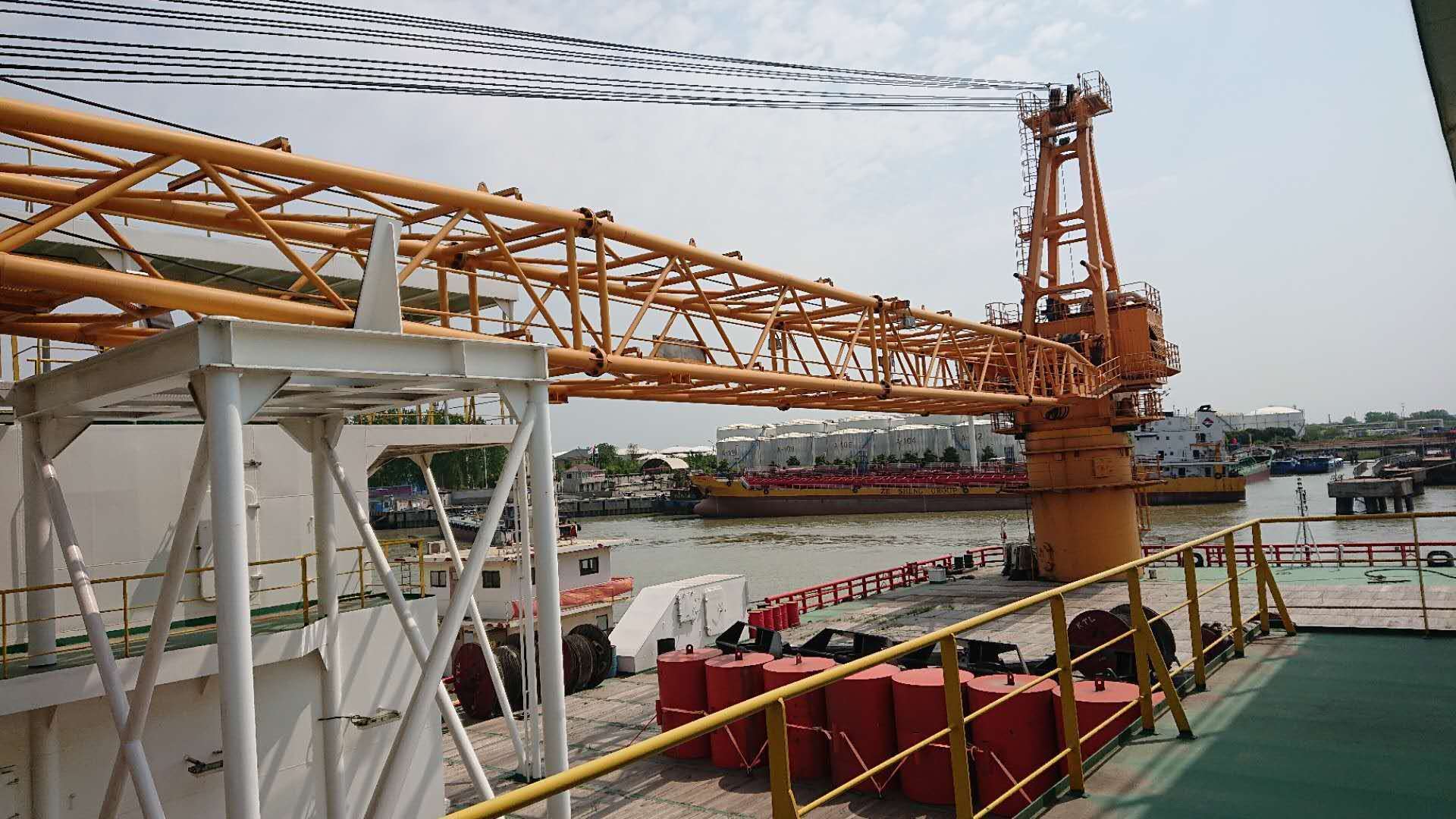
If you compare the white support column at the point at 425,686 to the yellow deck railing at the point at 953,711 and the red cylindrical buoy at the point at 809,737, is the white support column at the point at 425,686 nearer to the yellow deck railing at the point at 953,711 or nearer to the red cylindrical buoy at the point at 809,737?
the yellow deck railing at the point at 953,711

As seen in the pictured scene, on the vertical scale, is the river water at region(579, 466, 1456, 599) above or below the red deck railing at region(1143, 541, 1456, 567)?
below

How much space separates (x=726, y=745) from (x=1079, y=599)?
14788mm

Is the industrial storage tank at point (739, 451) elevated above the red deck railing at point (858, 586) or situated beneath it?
elevated above

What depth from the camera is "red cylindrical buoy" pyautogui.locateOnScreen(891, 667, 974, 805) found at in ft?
32.9

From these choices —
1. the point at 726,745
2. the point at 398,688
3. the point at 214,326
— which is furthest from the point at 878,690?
the point at 214,326

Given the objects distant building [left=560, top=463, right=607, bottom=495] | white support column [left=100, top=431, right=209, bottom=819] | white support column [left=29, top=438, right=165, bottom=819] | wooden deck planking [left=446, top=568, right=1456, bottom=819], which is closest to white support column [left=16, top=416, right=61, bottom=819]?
white support column [left=29, top=438, right=165, bottom=819]

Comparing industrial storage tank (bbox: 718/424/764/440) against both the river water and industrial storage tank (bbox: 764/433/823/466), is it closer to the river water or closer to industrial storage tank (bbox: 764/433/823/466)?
industrial storage tank (bbox: 764/433/823/466)

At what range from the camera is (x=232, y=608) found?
17.9 ft

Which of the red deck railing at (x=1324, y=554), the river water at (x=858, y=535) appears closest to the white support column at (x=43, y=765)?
the red deck railing at (x=1324, y=554)

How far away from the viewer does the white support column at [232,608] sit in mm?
5395

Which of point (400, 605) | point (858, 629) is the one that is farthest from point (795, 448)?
point (400, 605)

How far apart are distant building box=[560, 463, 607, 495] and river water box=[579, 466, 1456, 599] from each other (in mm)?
44926

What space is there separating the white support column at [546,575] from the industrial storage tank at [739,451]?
147m

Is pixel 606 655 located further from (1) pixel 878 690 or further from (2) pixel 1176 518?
(2) pixel 1176 518
